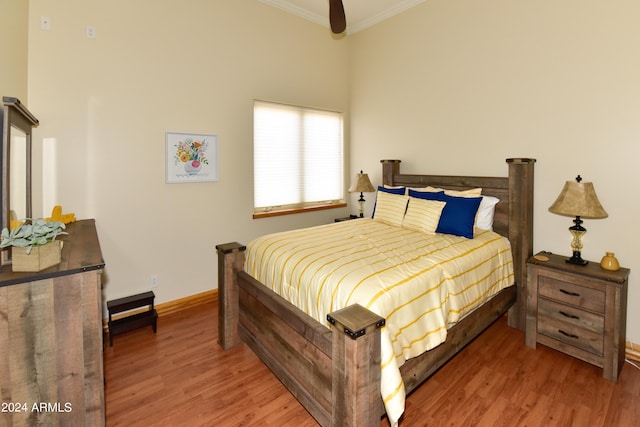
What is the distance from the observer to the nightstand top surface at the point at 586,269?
6.89 feet

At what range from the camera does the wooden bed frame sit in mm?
1354

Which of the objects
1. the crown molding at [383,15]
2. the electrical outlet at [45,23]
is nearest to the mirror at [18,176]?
the electrical outlet at [45,23]

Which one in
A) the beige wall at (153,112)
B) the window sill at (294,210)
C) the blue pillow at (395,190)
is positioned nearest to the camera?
the beige wall at (153,112)

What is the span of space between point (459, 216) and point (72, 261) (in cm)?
263

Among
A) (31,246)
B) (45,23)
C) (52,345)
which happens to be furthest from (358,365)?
(45,23)

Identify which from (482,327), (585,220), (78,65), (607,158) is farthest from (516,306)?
(78,65)

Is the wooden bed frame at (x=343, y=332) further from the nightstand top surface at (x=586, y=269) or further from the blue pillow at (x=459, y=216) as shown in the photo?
the blue pillow at (x=459, y=216)

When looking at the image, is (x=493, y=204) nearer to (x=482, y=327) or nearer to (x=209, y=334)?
(x=482, y=327)

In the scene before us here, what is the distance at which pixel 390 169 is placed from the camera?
12.5 feet

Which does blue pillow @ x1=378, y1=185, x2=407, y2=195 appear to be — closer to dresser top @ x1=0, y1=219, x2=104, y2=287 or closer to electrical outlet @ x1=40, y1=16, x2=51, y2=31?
dresser top @ x1=0, y1=219, x2=104, y2=287

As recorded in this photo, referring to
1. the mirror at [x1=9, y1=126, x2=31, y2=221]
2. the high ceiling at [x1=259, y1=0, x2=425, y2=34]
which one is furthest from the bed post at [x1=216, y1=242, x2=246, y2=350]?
the high ceiling at [x1=259, y1=0, x2=425, y2=34]

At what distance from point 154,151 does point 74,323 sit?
1879 mm

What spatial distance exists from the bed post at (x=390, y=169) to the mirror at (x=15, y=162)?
126 inches

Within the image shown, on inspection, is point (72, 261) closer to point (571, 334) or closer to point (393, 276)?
point (393, 276)
